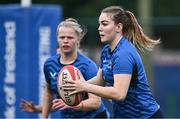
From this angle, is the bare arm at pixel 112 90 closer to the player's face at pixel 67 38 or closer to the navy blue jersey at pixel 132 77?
the navy blue jersey at pixel 132 77

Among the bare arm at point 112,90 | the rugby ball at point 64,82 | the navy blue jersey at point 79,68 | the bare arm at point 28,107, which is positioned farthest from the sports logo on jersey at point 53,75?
the bare arm at point 112,90

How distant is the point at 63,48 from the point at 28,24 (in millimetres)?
2325

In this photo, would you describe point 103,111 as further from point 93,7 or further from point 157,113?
point 93,7

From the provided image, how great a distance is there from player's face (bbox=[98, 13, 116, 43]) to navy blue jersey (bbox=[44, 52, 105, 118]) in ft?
3.26

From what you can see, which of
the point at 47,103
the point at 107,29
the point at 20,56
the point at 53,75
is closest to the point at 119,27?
the point at 107,29

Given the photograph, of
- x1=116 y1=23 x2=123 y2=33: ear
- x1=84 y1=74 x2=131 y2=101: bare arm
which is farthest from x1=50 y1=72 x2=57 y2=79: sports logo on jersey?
x1=84 y1=74 x2=131 y2=101: bare arm

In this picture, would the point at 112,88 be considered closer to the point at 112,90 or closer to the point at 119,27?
the point at 112,90

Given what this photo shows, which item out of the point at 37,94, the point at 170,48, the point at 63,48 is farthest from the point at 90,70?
the point at 170,48

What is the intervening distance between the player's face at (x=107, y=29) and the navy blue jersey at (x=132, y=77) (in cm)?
10

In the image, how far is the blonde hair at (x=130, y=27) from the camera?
6716mm

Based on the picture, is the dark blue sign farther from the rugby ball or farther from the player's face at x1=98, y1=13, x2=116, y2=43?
the player's face at x1=98, y1=13, x2=116, y2=43

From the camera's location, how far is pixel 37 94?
984 cm

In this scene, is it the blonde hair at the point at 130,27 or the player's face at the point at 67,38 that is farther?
the player's face at the point at 67,38

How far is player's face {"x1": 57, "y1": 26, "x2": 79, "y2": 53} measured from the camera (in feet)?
24.6
